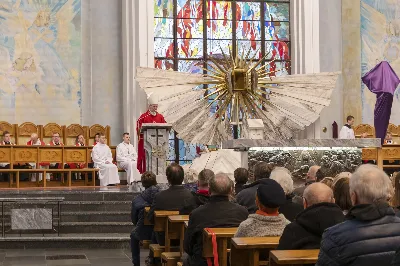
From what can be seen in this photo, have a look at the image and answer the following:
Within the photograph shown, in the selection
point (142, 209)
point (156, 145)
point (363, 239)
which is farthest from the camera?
point (156, 145)

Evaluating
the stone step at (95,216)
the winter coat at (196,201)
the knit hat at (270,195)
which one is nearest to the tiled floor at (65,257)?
the stone step at (95,216)

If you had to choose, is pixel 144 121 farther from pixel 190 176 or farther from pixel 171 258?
pixel 171 258

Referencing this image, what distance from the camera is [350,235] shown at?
356 centimetres

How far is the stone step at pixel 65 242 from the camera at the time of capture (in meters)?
11.3

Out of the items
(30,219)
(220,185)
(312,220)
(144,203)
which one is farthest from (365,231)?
(30,219)

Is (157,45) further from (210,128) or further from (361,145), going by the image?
(361,145)

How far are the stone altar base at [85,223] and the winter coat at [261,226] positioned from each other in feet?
21.7

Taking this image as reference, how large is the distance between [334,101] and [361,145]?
724cm

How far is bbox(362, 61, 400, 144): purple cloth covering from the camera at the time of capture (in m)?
16.2

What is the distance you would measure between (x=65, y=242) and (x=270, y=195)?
7062mm

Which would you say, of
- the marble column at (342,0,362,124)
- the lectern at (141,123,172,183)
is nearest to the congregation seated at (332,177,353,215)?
the lectern at (141,123,172,183)

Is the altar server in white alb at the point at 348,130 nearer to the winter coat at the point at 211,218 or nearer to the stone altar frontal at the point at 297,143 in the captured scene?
the stone altar frontal at the point at 297,143

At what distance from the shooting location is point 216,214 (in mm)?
5676

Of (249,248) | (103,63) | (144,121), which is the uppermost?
(103,63)
